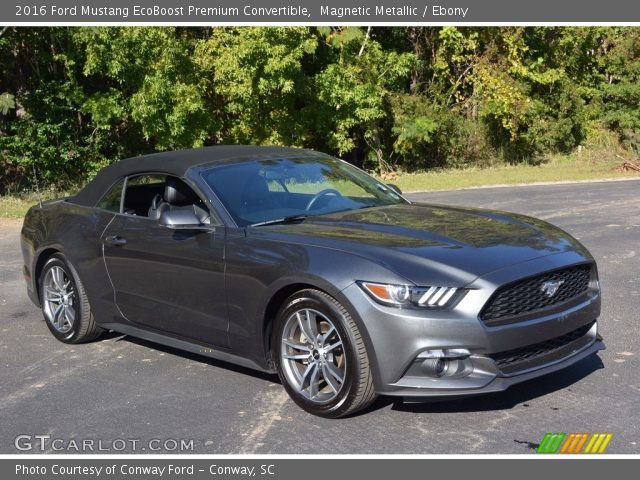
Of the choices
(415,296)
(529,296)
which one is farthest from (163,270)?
(529,296)

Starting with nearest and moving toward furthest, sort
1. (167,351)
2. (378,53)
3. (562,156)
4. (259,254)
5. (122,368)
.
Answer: (259,254) < (122,368) < (167,351) < (378,53) < (562,156)

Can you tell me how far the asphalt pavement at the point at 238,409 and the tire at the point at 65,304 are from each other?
0.12 m

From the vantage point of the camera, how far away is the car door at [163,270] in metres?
5.67

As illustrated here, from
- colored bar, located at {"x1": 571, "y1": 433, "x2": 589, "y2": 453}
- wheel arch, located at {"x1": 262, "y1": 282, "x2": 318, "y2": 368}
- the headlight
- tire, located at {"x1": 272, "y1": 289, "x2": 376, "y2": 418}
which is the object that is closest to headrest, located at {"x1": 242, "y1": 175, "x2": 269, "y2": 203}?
wheel arch, located at {"x1": 262, "y1": 282, "x2": 318, "y2": 368}

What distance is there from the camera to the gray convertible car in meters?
4.68

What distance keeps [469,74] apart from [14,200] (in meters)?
18.0

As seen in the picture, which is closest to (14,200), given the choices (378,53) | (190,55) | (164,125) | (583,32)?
(164,125)

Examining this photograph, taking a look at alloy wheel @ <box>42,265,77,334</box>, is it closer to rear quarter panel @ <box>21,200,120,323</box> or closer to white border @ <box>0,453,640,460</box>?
rear quarter panel @ <box>21,200,120,323</box>

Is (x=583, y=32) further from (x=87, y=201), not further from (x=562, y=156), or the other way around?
(x=87, y=201)

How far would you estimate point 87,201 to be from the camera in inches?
279

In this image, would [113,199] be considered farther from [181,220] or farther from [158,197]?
[181,220]

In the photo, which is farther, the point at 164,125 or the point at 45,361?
the point at 164,125

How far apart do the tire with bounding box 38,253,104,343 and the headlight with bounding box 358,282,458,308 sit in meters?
3.09

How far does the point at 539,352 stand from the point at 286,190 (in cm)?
219
